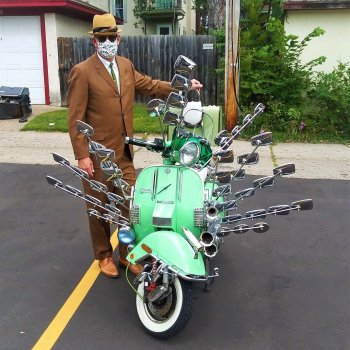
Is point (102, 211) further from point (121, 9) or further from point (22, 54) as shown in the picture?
point (121, 9)

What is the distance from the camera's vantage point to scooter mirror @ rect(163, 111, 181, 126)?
324 cm

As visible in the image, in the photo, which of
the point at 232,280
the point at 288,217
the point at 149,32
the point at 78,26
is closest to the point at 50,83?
the point at 78,26

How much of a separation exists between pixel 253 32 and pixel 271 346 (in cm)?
782

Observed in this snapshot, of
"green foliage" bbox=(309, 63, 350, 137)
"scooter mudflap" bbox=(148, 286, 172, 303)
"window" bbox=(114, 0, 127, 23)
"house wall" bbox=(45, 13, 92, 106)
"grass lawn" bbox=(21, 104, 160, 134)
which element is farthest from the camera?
"window" bbox=(114, 0, 127, 23)

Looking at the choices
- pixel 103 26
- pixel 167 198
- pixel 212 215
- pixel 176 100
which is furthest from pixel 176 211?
pixel 103 26

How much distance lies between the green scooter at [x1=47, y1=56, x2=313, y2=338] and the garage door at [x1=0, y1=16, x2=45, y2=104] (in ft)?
32.9

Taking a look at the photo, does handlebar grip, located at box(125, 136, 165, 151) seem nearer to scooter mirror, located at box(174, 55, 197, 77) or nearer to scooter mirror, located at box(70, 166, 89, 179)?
scooter mirror, located at box(70, 166, 89, 179)

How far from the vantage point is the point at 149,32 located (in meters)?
25.5

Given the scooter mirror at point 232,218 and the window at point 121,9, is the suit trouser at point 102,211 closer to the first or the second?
the scooter mirror at point 232,218

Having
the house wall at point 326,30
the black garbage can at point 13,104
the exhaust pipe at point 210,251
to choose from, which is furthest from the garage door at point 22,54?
the exhaust pipe at point 210,251

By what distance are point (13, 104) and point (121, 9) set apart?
13570mm

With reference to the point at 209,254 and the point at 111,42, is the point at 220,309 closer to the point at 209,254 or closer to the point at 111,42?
the point at 209,254

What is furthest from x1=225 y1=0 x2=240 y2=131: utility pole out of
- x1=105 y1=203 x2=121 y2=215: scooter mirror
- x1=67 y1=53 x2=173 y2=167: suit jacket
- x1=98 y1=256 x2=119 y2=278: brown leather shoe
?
x1=105 y1=203 x2=121 y2=215: scooter mirror

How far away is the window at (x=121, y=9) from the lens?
2243 centimetres
